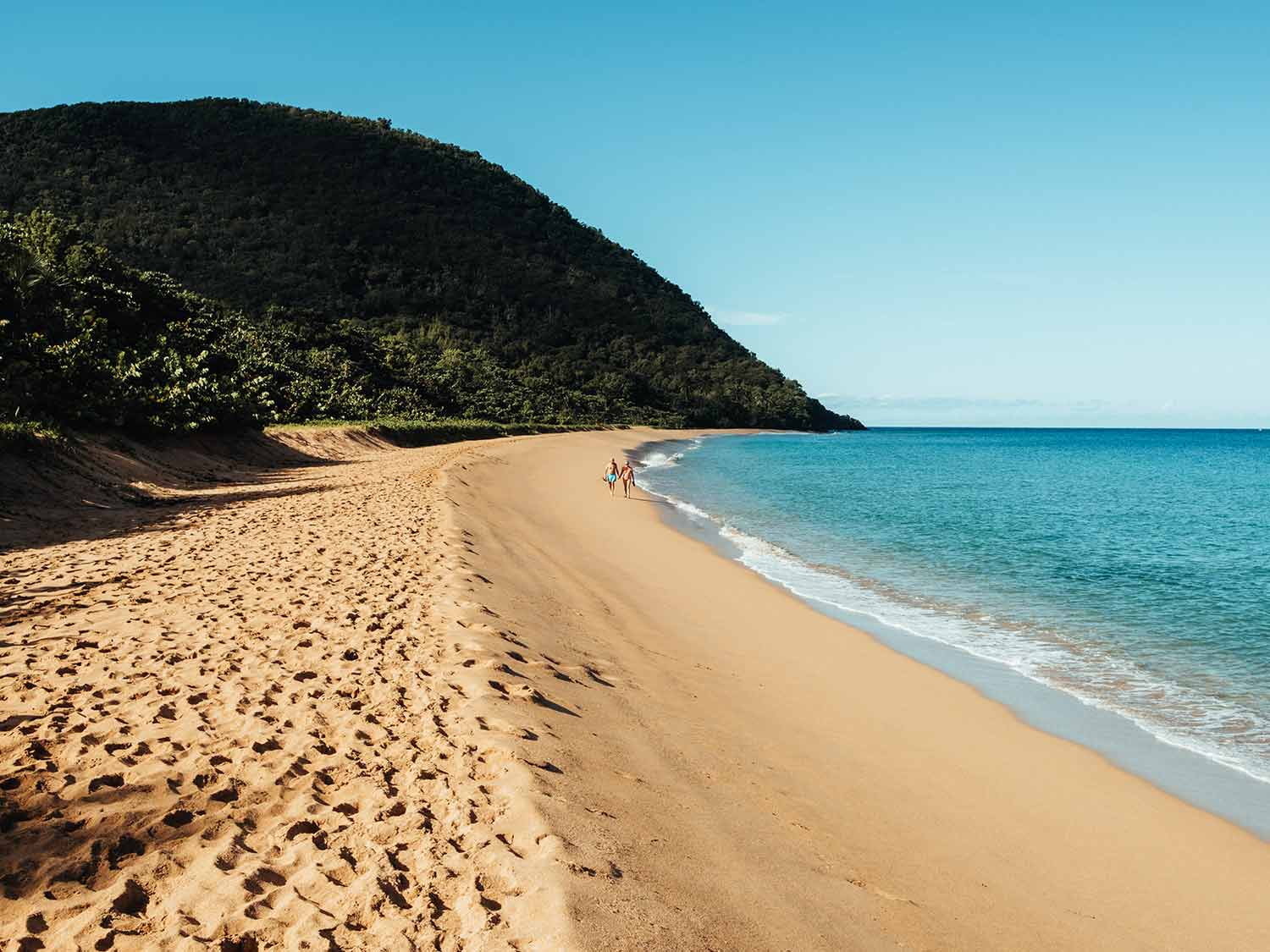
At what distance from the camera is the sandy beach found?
3951mm

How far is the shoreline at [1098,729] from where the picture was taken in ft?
24.1

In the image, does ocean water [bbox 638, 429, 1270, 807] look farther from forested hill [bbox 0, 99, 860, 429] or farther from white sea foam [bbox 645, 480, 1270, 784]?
forested hill [bbox 0, 99, 860, 429]

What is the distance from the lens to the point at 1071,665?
11.5 metres

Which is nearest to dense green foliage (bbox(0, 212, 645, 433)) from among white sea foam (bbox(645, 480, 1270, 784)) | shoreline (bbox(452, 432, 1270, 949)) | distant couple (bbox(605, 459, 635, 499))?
distant couple (bbox(605, 459, 635, 499))

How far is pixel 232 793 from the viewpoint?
4902 mm

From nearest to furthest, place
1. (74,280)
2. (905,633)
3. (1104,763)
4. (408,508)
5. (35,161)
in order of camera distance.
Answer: (1104,763), (905,633), (408,508), (74,280), (35,161)

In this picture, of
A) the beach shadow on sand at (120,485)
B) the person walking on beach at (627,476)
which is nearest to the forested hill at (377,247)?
the person walking on beach at (627,476)

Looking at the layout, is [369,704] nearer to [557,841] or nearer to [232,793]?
[232,793]

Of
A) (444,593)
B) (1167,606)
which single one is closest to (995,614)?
(1167,606)

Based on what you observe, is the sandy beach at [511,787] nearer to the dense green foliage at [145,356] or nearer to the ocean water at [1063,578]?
the ocean water at [1063,578]

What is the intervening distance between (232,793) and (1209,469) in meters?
84.0

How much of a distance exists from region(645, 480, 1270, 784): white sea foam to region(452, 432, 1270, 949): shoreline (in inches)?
58.7

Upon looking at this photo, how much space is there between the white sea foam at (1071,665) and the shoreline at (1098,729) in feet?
0.39

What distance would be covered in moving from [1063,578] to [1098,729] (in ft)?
32.4
